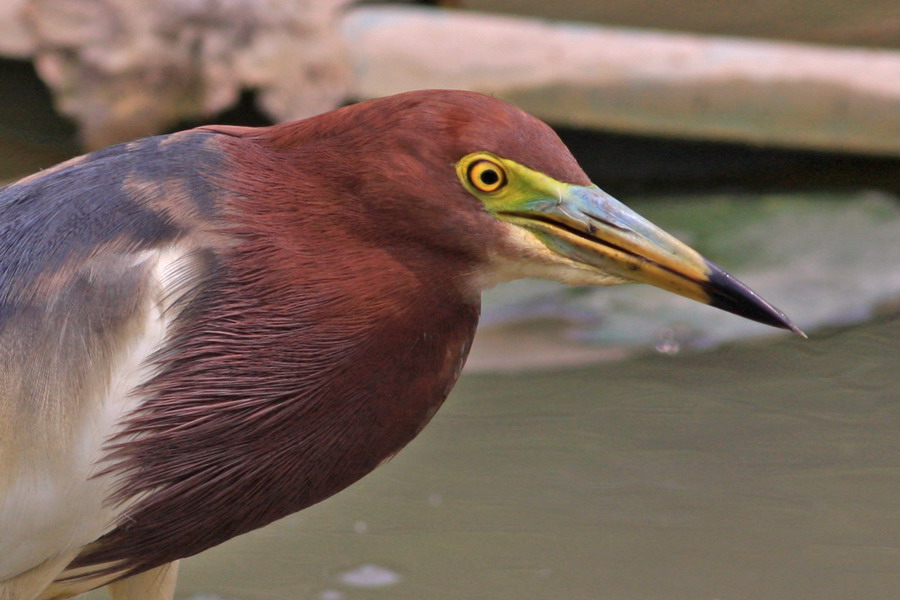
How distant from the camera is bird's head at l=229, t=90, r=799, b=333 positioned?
2484mm

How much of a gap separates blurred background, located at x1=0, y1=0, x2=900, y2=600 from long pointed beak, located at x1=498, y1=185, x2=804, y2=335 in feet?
4.42

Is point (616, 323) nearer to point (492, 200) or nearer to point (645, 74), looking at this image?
point (645, 74)

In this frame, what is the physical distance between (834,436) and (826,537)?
25.6 inches

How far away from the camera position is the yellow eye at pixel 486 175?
2479 mm

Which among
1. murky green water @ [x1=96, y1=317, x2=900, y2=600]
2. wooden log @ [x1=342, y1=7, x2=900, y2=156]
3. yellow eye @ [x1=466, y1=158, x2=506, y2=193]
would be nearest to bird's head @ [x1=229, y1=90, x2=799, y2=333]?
yellow eye @ [x1=466, y1=158, x2=506, y2=193]

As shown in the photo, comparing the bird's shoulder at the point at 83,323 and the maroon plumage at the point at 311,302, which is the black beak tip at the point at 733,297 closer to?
the maroon plumage at the point at 311,302

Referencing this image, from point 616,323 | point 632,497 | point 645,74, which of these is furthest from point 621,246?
point 645,74

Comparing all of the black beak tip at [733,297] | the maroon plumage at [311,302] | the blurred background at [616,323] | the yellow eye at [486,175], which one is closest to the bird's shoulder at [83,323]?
the maroon plumage at [311,302]

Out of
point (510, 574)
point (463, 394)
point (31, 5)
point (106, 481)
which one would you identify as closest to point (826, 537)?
point (510, 574)

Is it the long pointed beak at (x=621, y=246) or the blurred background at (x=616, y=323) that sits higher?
the blurred background at (x=616, y=323)

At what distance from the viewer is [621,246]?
254 cm

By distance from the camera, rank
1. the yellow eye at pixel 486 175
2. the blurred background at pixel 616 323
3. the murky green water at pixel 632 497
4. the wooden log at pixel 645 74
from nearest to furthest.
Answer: the yellow eye at pixel 486 175 < the murky green water at pixel 632 497 < the blurred background at pixel 616 323 < the wooden log at pixel 645 74

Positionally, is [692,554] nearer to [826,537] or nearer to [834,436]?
[826,537]

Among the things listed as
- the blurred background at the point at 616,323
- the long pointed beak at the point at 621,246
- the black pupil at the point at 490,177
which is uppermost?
the blurred background at the point at 616,323
